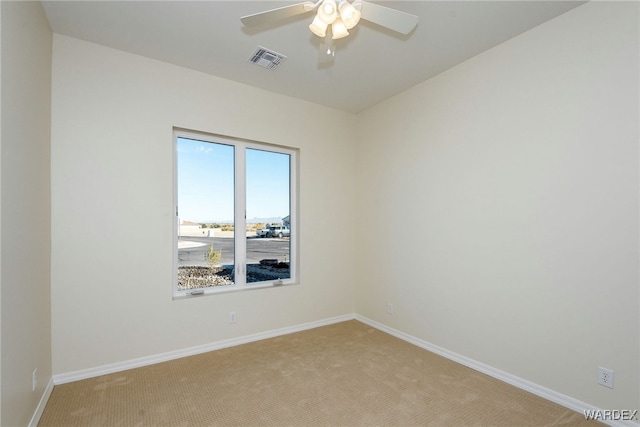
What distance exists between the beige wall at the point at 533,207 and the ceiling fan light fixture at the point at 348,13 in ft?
5.16

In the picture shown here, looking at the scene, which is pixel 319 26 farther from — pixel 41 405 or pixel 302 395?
pixel 41 405

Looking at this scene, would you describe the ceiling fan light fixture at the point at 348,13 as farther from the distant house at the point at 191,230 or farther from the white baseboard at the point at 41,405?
the white baseboard at the point at 41,405

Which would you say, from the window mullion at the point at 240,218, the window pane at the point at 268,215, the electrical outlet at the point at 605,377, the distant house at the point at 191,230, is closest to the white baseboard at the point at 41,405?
the distant house at the point at 191,230

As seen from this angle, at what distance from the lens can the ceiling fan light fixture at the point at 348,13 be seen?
1694 mm

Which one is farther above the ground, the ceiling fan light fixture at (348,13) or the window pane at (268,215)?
the ceiling fan light fixture at (348,13)

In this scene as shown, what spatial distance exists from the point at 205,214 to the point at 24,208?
1.52m

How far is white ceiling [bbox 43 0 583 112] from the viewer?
2.17 meters

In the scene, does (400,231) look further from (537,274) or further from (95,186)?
(95,186)

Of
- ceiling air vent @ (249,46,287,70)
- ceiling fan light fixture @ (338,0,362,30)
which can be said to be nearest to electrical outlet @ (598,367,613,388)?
ceiling fan light fixture @ (338,0,362,30)

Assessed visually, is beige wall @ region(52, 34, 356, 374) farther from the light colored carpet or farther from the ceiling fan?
the ceiling fan

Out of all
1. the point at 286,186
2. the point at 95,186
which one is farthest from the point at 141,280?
the point at 286,186

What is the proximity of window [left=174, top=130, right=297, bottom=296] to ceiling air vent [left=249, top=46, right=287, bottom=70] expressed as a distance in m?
0.89

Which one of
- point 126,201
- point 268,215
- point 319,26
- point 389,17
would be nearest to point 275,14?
point 319,26

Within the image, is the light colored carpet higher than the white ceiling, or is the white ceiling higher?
the white ceiling
